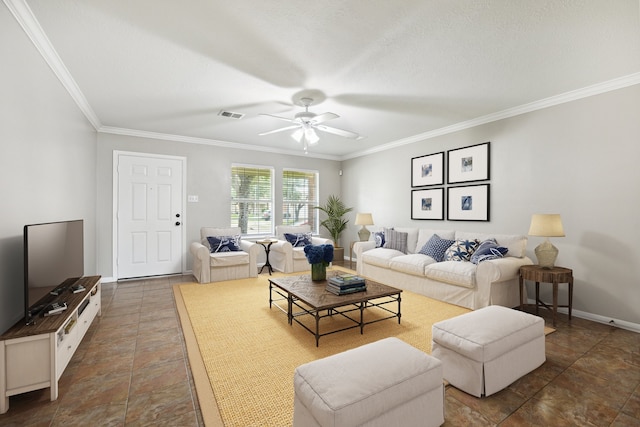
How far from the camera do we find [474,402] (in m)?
1.87

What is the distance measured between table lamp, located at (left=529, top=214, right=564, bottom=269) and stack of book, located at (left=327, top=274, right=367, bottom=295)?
204 cm

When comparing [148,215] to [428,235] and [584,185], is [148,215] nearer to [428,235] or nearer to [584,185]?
[428,235]

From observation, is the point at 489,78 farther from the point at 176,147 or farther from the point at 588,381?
the point at 176,147

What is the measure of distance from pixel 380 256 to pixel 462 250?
1.26m

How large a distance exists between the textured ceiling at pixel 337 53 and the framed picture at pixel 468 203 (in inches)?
44.8

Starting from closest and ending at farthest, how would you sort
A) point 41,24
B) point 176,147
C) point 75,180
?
point 41,24
point 75,180
point 176,147

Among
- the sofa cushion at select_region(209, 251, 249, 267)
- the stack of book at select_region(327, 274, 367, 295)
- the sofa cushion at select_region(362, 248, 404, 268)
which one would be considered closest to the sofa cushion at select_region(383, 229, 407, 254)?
the sofa cushion at select_region(362, 248, 404, 268)

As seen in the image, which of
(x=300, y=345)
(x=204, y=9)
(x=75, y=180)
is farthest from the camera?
(x=75, y=180)

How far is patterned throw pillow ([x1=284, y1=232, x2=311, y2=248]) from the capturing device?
5.89 m

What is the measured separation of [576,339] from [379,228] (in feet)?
12.5

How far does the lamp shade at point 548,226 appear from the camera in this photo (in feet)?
10.6

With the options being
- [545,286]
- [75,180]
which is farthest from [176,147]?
[545,286]

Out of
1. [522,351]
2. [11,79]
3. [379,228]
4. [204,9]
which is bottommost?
[522,351]

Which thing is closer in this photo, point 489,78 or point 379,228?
point 489,78
